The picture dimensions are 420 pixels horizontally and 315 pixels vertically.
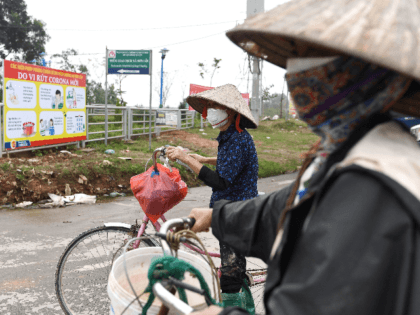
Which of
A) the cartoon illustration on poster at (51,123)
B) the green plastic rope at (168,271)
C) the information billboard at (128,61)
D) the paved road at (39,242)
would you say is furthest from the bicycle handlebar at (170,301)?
the information billboard at (128,61)

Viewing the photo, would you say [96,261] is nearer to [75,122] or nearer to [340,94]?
[340,94]

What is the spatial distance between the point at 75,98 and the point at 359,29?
10845 mm

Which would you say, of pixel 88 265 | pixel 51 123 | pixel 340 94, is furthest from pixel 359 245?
pixel 51 123

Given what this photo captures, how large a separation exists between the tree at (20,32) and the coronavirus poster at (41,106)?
21.3m

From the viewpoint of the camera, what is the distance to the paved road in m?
3.41

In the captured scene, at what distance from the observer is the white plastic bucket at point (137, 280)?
1.43 m

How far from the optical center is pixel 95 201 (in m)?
6.95

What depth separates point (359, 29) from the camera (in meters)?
0.90

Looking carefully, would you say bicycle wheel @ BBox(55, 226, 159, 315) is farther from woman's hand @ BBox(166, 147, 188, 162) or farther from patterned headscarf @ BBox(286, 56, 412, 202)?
patterned headscarf @ BBox(286, 56, 412, 202)

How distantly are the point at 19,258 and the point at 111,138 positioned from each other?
8873 mm

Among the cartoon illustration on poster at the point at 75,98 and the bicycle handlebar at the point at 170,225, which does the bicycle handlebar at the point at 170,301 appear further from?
the cartoon illustration on poster at the point at 75,98

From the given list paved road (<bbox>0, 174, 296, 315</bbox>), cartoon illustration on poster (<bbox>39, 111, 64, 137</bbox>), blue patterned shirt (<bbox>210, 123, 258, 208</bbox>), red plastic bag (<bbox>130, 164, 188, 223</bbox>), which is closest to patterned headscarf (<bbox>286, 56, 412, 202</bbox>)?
blue patterned shirt (<bbox>210, 123, 258, 208</bbox>)

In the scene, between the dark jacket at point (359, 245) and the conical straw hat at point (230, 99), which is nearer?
the dark jacket at point (359, 245)

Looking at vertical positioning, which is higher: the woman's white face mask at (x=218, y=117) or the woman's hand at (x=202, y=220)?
the woman's white face mask at (x=218, y=117)
